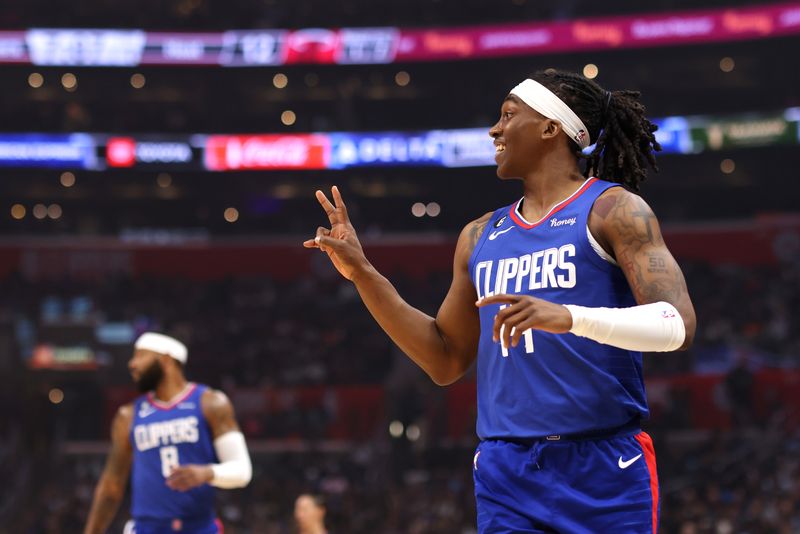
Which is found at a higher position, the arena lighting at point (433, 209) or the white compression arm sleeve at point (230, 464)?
the arena lighting at point (433, 209)

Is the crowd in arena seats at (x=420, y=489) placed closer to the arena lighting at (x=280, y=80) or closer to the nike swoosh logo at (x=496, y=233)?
the arena lighting at (x=280, y=80)

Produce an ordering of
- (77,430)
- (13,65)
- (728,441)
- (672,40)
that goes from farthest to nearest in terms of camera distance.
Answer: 1. (13,65)
2. (672,40)
3. (77,430)
4. (728,441)

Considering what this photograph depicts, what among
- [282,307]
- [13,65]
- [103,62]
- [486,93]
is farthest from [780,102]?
[13,65]

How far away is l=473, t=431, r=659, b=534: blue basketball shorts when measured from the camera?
3342mm

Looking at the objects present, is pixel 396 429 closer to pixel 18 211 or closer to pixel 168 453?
pixel 168 453

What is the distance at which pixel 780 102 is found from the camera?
89.4 feet

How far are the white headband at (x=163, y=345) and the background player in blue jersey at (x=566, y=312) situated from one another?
4436mm

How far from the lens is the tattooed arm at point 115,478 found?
7648 millimetres

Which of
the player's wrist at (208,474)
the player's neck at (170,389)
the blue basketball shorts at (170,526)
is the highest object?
the player's neck at (170,389)

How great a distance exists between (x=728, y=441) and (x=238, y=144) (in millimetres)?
15302

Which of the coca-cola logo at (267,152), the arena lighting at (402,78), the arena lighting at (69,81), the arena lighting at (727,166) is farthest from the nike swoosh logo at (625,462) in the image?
the arena lighting at (69,81)

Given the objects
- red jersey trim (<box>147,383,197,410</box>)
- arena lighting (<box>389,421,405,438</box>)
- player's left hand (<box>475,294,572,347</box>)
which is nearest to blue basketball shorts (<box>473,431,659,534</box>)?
player's left hand (<box>475,294,572,347</box>)

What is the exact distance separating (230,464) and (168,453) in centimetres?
46

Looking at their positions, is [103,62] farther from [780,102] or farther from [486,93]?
[780,102]
